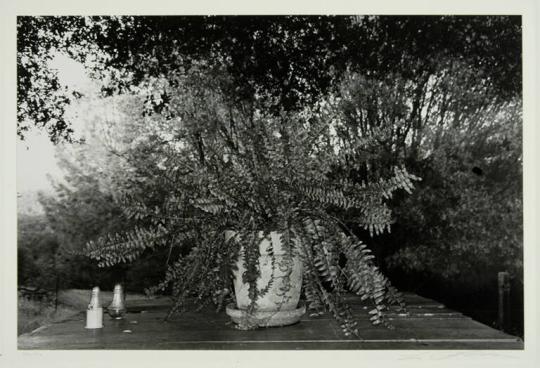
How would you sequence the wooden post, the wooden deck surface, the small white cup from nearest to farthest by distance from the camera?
the wooden deck surface
the small white cup
the wooden post

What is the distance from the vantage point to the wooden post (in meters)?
1.54

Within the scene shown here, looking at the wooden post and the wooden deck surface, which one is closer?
the wooden deck surface

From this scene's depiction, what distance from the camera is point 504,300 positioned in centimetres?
156

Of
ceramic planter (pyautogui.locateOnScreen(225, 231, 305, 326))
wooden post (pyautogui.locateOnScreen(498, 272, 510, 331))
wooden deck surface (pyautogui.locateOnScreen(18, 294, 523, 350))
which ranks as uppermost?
ceramic planter (pyautogui.locateOnScreen(225, 231, 305, 326))

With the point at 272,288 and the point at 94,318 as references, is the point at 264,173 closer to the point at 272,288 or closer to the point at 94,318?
the point at 272,288

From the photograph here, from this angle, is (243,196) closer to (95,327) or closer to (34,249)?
(95,327)

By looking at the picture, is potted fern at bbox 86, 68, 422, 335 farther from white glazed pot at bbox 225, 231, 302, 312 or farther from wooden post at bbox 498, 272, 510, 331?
wooden post at bbox 498, 272, 510, 331

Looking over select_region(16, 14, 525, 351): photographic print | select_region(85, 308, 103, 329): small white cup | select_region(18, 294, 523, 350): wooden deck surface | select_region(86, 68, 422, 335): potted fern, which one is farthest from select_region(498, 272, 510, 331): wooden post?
select_region(85, 308, 103, 329): small white cup

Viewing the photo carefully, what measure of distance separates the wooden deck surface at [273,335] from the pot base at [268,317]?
0.05ft

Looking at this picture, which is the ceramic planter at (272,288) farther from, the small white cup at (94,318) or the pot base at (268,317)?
the small white cup at (94,318)

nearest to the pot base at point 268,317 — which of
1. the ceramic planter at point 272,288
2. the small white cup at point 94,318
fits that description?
the ceramic planter at point 272,288

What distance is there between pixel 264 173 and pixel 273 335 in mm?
370

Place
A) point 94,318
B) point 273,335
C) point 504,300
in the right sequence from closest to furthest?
point 273,335 → point 94,318 → point 504,300

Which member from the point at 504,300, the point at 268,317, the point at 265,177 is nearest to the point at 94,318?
the point at 268,317
